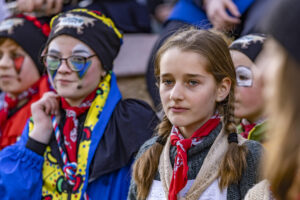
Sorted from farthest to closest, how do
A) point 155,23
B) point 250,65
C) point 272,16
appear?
point 155,23 → point 250,65 → point 272,16

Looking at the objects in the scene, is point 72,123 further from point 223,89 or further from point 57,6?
point 57,6

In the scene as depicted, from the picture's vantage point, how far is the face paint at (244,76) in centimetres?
296

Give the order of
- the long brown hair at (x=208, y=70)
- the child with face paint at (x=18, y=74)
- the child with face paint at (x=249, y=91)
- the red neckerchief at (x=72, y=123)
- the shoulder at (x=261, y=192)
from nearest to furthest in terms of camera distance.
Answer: the shoulder at (x=261, y=192) < the long brown hair at (x=208, y=70) < the child with face paint at (x=249, y=91) < the red neckerchief at (x=72, y=123) < the child with face paint at (x=18, y=74)

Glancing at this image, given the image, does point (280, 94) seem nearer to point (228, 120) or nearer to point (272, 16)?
point (272, 16)

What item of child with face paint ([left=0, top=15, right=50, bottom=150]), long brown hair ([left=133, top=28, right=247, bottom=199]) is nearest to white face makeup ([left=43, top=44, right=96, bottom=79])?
child with face paint ([left=0, top=15, right=50, bottom=150])

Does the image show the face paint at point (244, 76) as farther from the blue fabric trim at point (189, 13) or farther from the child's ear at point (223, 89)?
the blue fabric trim at point (189, 13)

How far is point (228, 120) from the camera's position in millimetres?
2480

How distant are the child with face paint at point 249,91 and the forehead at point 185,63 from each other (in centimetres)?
63

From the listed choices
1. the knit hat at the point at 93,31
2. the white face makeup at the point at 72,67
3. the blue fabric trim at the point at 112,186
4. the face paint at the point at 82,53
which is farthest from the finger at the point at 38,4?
the blue fabric trim at the point at 112,186

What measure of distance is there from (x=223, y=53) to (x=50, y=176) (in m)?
1.33

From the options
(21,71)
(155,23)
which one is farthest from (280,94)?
(155,23)

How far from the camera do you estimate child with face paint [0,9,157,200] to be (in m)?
3.03

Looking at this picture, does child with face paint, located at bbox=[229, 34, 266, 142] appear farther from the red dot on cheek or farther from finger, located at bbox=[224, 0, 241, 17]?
the red dot on cheek

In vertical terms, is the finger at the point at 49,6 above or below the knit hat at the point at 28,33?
above
